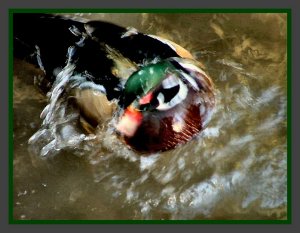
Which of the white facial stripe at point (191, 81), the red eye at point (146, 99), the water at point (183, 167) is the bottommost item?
the water at point (183, 167)

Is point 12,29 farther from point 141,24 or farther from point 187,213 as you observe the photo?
point 187,213

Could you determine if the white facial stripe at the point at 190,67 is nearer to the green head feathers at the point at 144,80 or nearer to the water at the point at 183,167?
the green head feathers at the point at 144,80

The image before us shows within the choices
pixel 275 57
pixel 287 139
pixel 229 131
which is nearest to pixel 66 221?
pixel 229 131

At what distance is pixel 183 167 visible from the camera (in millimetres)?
2359

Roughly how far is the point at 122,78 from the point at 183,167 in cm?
39

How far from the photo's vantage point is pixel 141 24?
2758 millimetres

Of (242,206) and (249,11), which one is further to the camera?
(249,11)

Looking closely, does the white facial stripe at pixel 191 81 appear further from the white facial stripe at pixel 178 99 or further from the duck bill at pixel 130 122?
the duck bill at pixel 130 122

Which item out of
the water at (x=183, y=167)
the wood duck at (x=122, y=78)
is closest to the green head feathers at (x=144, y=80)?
the wood duck at (x=122, y=78)

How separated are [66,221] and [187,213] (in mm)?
422

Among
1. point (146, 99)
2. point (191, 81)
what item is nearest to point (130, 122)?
point (146, 99)

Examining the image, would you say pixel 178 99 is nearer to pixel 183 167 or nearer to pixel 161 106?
pixel 161 106

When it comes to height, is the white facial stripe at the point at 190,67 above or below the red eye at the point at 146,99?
above

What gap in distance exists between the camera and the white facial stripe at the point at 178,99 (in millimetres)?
2232
